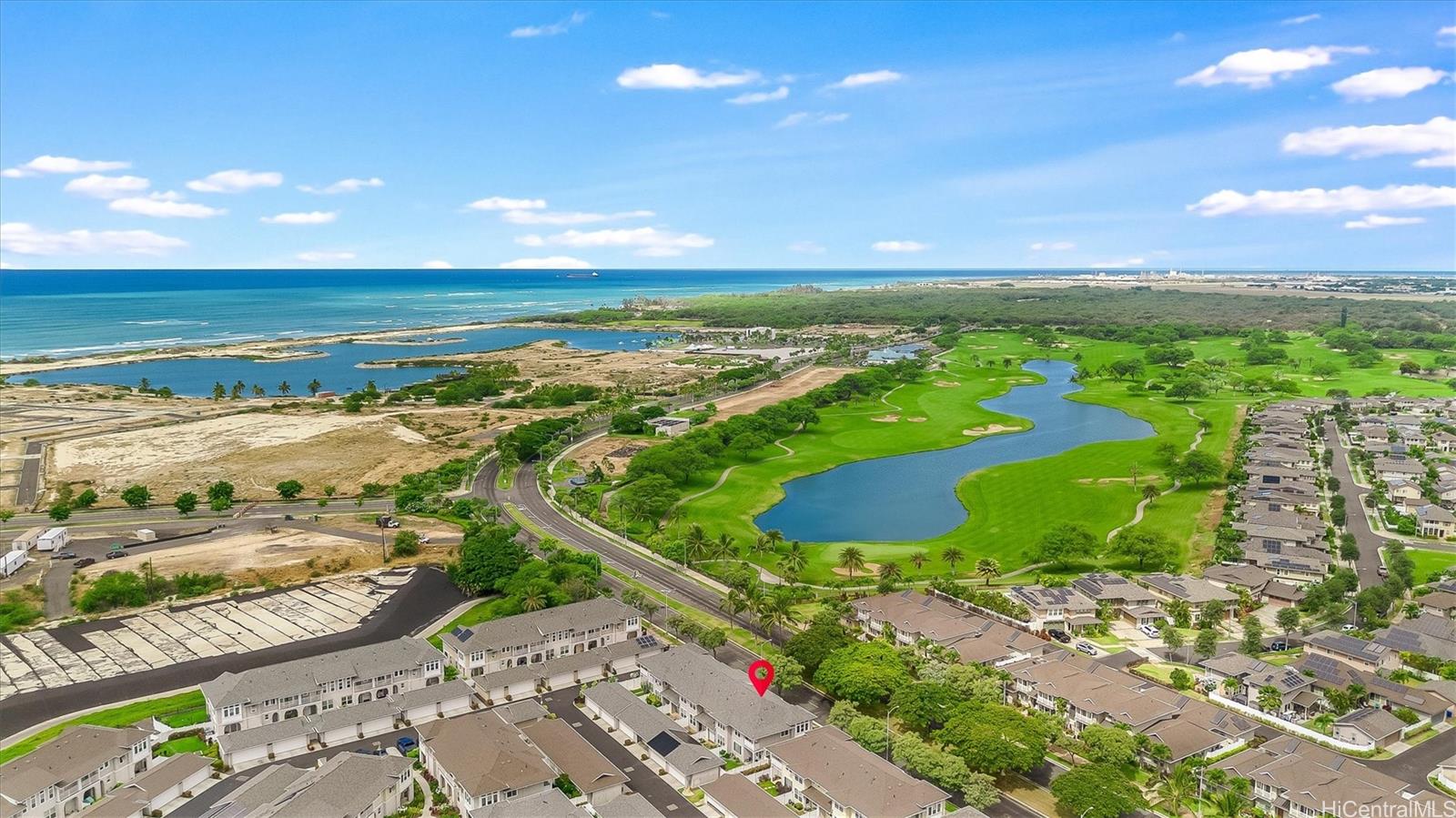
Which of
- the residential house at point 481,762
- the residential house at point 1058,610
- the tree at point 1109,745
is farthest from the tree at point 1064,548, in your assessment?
the residential house at point 481,762

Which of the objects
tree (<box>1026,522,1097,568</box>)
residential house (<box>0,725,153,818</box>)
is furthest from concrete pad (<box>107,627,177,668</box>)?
tree (<box>1026,522,1097,568</box>)

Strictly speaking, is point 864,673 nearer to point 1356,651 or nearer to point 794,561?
point 794,561

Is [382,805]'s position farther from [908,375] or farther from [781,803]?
[908,375]

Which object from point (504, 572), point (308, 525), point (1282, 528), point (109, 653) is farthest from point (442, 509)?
point (1282, 528)

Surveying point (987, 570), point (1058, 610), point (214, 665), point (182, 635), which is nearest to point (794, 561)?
point (987, 570)

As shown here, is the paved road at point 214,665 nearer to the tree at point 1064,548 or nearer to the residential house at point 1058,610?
the residential house at point 1058,610
